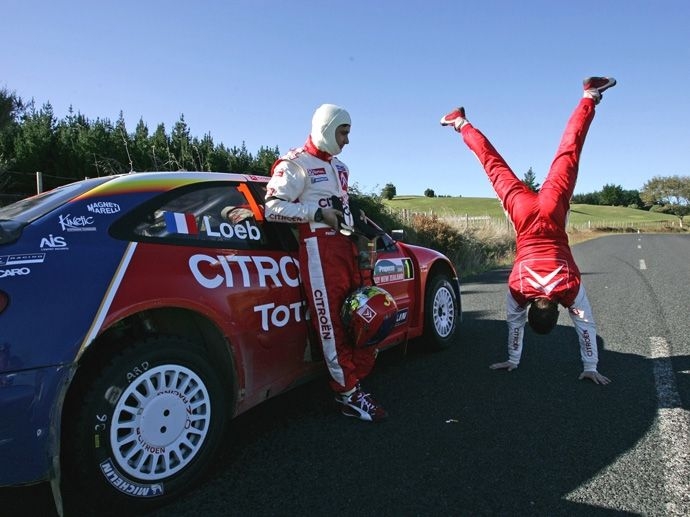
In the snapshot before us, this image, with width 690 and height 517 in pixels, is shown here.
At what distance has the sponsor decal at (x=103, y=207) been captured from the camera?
2.52m

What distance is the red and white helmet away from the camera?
3348 mm

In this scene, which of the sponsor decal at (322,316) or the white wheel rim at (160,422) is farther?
the sponsor decal at (322,316)

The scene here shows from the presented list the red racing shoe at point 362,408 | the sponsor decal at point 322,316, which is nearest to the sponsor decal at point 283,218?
the sponsor decal at point 322,316

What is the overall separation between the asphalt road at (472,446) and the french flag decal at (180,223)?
1317mm

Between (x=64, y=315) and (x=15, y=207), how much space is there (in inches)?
40.7

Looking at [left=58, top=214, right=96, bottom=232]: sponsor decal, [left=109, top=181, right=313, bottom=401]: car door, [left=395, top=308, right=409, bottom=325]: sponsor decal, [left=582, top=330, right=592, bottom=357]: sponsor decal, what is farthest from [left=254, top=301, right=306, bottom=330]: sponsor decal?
[left=582, top=330, right=592, bottom=357]: sponsor decal

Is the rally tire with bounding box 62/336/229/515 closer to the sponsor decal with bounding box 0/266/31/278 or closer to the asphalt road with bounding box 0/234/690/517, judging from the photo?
the asphalt road with bounding box 0/234/690/517

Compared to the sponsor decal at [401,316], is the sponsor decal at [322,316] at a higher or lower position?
higher

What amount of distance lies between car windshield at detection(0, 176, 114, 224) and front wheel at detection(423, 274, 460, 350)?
308cm

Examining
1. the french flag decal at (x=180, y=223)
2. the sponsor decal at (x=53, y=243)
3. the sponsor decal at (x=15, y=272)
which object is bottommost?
the sponsor decal at (x=15, y=272)

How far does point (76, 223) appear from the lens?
2.41 meters

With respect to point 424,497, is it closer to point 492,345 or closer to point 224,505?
point 224,505

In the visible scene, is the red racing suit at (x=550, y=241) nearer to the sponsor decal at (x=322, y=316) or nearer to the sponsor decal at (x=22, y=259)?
the sponsor decal at (x=322, y=316)

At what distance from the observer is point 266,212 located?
130 inches
